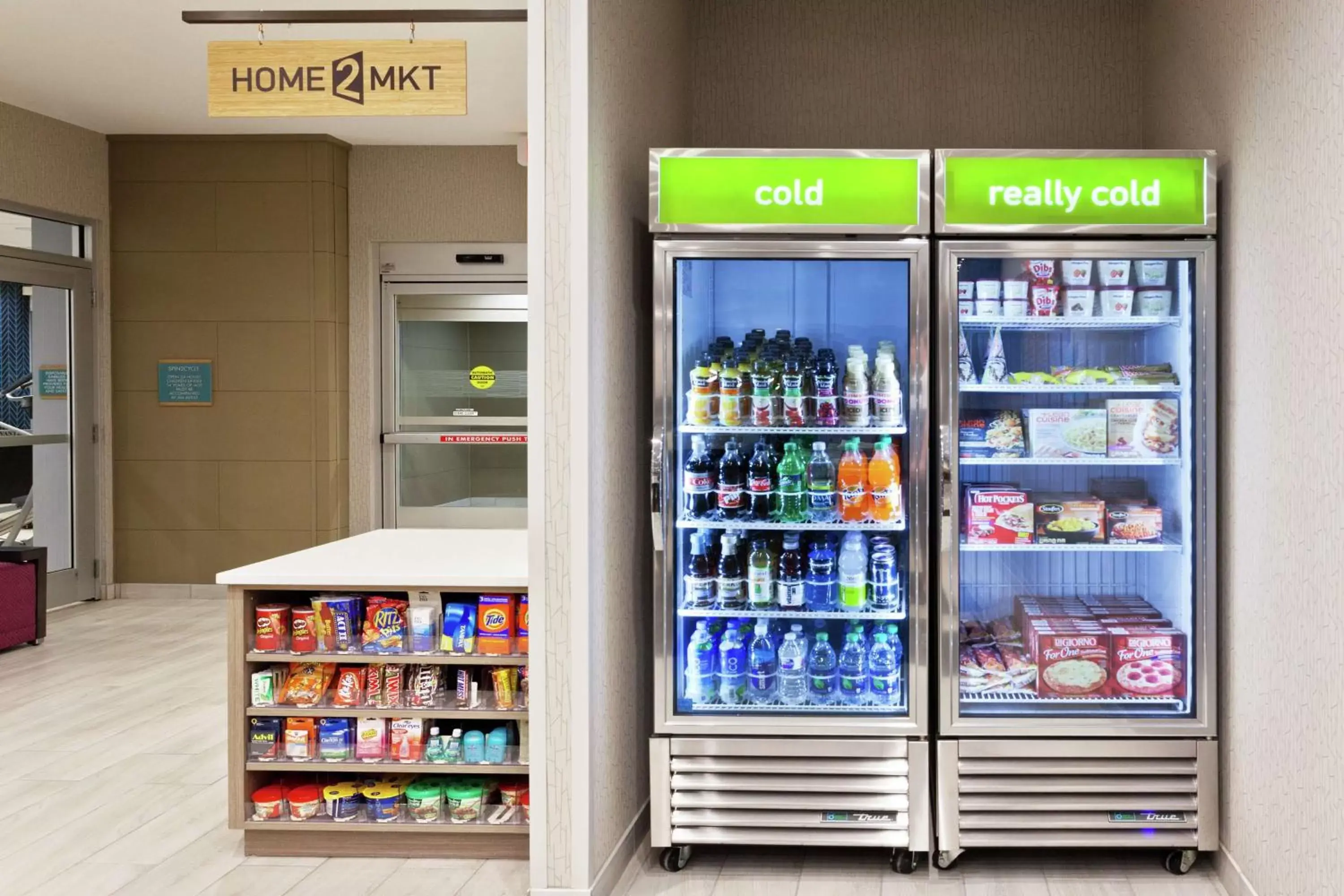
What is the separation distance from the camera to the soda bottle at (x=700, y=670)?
3.54 m

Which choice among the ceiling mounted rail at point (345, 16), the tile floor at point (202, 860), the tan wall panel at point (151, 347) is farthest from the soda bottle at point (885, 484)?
the tan wall panel at point (151, 347)

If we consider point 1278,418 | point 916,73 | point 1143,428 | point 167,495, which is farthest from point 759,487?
point 167,495

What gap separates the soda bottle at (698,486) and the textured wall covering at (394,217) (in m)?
4.82

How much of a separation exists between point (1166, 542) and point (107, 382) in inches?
275

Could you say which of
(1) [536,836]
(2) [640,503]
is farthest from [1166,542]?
(1) [536,836]

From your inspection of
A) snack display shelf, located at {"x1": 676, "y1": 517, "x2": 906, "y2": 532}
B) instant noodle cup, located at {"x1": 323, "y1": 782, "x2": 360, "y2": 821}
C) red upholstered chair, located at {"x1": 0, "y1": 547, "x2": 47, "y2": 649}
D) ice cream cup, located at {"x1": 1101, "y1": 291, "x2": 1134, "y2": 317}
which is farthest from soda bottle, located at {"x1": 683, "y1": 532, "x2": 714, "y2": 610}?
red upholstered chair, located at {"x1": 0, "y1": 547, "x2": 47, "y2": 649}

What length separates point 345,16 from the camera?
4.14m

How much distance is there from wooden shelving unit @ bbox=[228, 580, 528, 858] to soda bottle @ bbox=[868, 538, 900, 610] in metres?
1.05

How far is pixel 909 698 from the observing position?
336 centimetres

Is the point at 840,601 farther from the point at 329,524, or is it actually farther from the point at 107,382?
the point at 107,382

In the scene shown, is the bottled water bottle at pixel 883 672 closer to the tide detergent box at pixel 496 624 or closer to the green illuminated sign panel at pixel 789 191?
the tide detergent box at pixel 496 624

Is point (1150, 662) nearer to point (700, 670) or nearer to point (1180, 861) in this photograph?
point (1180, 861)

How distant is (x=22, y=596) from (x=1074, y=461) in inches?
220

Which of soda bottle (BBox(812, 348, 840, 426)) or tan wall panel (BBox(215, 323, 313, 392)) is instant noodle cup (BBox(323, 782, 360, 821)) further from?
tan wall panel (BBox(215, 323, 313, 392))
